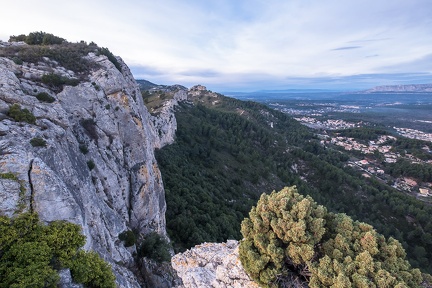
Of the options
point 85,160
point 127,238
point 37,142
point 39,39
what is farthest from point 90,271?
point 39,39

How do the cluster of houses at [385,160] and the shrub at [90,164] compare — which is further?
the cluster of houses at [385,160]

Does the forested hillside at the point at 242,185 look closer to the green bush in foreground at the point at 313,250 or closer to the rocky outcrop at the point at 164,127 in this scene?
the rocky outcrop at the point at 164,127

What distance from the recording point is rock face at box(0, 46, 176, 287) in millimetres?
13383

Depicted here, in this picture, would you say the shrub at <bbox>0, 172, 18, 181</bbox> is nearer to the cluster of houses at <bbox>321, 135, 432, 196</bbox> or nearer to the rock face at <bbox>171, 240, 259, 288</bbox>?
the rock face at <bbox>171, 240, 259, 288</bbox>

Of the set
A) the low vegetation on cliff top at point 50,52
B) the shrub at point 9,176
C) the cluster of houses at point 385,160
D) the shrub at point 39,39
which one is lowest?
the cluster of houses at point 385,160

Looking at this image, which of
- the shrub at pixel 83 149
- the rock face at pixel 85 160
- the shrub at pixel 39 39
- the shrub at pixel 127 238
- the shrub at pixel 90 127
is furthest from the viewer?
the shrub at pixel 39 39

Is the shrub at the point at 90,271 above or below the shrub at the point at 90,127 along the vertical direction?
below

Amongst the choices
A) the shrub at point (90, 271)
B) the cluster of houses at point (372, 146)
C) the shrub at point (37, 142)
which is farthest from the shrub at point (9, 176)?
the cluster of houses at point (372, 146)

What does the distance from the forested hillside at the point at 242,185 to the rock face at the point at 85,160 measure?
598 inches

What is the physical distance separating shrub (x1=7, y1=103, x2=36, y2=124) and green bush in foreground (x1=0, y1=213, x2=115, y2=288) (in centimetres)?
832

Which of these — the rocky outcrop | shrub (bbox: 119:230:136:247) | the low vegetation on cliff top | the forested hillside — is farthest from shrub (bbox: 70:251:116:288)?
the rocky outcrop

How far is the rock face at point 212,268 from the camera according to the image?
15.6 meters

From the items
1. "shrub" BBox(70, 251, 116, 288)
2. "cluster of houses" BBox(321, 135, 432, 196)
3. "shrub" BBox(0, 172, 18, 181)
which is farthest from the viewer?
"cluster of houses" BBox(321, 135, 432, 196)

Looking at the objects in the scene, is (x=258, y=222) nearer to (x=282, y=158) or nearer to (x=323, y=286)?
Result: (x=323, y=286)
